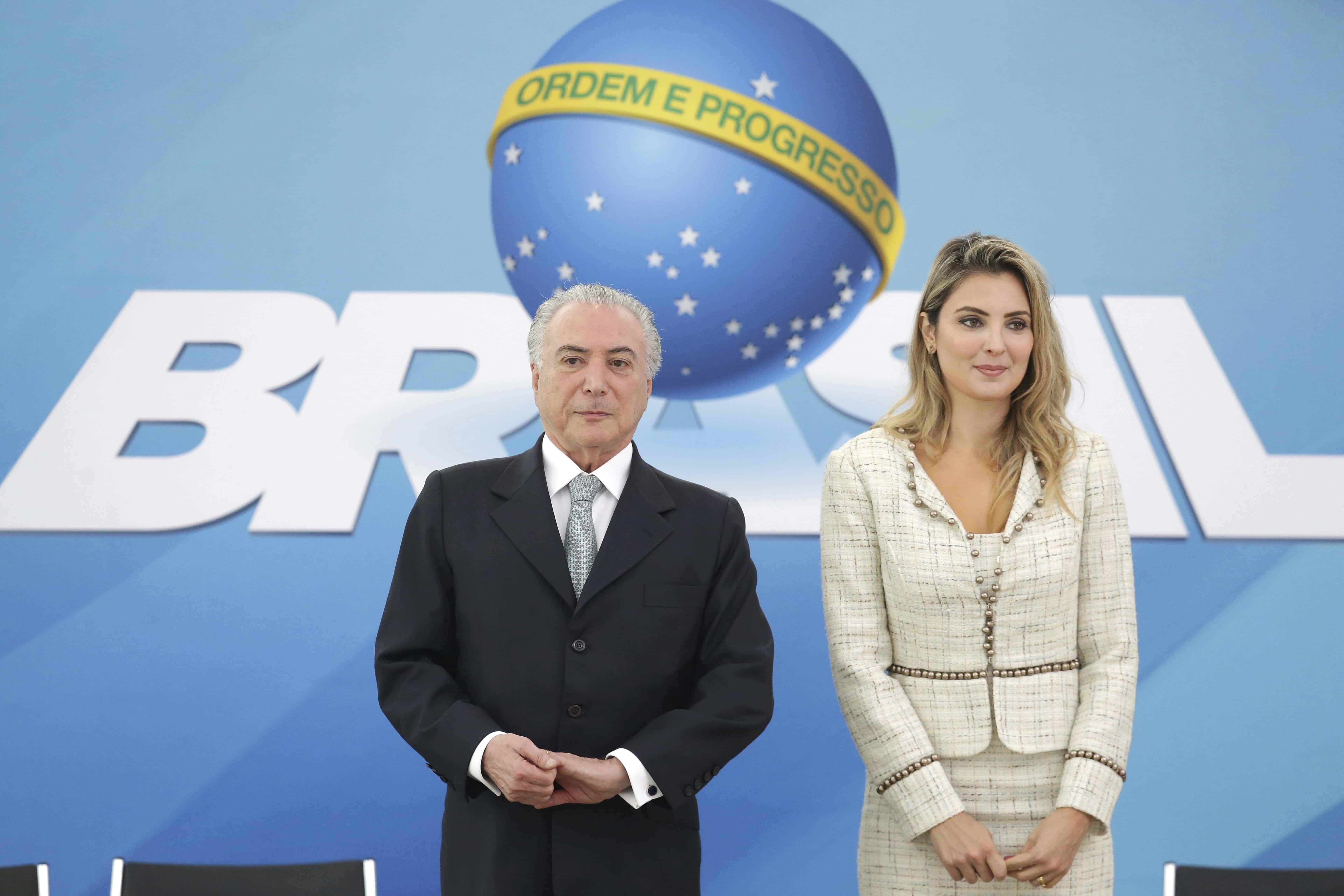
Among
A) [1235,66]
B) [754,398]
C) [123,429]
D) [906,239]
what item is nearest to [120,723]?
[123,429]

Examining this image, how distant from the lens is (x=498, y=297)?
A: 3256 mm

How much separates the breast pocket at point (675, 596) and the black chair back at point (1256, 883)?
0.96m

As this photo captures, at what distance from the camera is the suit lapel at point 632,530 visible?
5.30ft

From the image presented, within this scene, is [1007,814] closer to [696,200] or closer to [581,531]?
[581,531]

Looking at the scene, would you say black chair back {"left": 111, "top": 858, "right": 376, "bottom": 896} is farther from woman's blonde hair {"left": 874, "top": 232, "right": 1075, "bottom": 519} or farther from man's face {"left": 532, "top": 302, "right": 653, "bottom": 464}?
woman's blonde hair {"left": 874, "top": 232, "right": 1075, "bottom": 519}

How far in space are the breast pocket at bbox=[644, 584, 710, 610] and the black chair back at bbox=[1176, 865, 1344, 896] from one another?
0.96 m

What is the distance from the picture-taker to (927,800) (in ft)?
5.34

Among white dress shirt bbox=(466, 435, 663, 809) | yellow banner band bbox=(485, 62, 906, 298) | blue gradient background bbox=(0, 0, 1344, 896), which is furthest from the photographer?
blue gradient background bbox=(0, 0, 1344, 896)

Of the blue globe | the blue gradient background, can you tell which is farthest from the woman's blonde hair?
the blue gradient background

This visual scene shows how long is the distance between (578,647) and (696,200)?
3.85ft

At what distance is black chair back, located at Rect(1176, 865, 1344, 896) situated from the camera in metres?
1.81

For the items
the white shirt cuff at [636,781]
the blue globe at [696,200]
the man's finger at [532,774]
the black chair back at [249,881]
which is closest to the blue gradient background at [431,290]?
the blue globe at [696,200]

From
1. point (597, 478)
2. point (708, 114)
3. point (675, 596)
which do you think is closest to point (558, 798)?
point (675, 596)

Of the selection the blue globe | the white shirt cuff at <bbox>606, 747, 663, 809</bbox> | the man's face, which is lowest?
the white shirt cuff at <bbox>606, 747, 663, 809</bbox>
